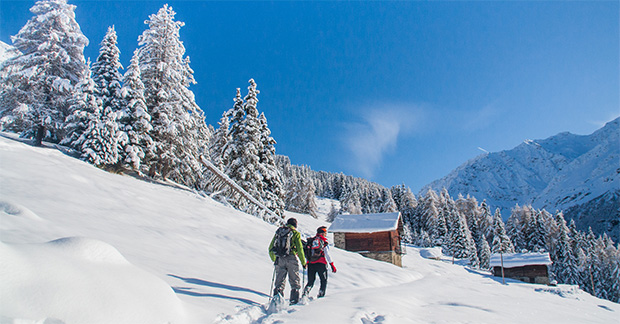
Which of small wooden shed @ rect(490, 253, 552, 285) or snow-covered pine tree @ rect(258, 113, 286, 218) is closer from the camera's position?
snow-covered pine tree @ rect(258, 113, 286, 218)

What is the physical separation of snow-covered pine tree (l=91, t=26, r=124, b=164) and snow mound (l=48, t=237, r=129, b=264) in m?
19.0

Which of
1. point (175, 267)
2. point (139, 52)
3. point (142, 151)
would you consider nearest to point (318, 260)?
point (175, 267)

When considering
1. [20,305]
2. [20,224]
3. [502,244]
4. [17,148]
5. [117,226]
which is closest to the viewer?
[20,305]

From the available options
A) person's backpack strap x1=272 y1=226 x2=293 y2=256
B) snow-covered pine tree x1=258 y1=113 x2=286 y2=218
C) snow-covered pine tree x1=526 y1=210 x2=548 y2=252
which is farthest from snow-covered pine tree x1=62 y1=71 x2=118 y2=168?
snow-covered pine tree x1=526 y1=210 x2=548 y2=252

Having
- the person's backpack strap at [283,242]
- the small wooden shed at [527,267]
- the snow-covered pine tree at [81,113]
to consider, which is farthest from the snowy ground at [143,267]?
the small wooden shed at [527,267]

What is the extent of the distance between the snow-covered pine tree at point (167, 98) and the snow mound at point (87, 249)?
62.2ft

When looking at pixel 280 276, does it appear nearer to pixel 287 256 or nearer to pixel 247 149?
pixel 287 256

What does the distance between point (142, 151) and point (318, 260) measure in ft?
57.9

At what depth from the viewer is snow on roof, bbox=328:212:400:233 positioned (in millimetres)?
31359

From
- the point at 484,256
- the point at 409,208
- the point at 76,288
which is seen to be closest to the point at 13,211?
the point at 76,288

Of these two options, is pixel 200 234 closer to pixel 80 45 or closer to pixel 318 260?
pixel 318 260

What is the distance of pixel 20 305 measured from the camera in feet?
8.31

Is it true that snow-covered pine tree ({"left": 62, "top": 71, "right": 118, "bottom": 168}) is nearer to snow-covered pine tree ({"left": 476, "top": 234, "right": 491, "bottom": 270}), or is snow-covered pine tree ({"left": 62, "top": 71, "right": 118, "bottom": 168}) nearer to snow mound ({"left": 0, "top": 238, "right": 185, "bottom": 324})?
snow mound ({"left": 0, "top": 238, "right": 185, "bottom": 324})

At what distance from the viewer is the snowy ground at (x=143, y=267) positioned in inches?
118
